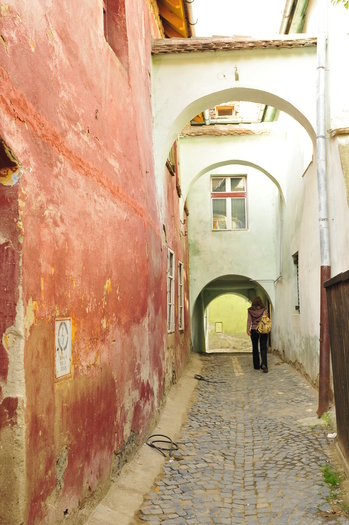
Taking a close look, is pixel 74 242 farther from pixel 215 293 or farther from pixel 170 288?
pixel 215 293

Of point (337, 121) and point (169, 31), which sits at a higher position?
point (169, 31)

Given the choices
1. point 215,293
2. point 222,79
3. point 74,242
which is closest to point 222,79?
point 222,79

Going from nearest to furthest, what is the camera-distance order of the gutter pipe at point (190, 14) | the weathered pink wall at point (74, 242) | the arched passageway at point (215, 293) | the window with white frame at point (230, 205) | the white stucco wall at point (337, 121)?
the weathered pink wall at point (74, 242) → the white stucco wall at point (337, 121) → the gutter pipe at point (190, 14) → the window with white frame at point (230, 205) → the arched passageway at point (215, 293)

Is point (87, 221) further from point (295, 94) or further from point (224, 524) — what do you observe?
point (295, 94)

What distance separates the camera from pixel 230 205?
16.1m

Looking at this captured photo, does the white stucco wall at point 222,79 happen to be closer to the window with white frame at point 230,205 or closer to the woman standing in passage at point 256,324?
the woman standing in passage at point 256,324

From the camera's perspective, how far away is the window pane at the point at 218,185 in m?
16.2

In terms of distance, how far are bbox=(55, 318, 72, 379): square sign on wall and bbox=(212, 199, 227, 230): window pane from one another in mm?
12857

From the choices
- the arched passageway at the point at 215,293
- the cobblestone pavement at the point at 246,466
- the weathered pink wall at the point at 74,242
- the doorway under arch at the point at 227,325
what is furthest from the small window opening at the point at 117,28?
the doorway under arch at the point at 227,325

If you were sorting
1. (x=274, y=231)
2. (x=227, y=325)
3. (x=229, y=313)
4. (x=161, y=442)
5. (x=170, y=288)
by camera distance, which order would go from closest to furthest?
1. (x=161, y=442)
2. (x=170, y=288)
3. (x=274, y=231)
4. (x=227, y=325)
5. (x=229, y=313)

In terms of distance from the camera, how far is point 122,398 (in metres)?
4.97

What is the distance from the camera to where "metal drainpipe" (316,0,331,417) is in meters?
7.13

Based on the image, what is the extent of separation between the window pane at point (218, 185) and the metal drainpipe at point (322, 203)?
8510 millimetres

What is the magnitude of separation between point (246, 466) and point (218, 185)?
1173 centimetres
